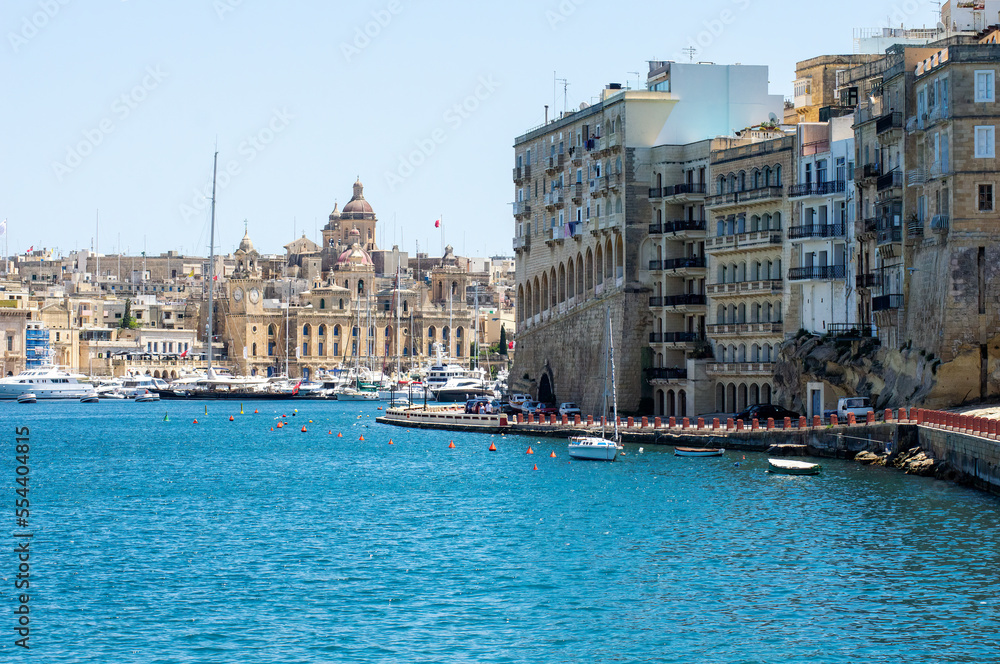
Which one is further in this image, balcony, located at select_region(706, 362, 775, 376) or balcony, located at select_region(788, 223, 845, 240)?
balcony, located at select_region(706, 362, 775, 376)

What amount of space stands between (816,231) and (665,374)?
1128cm

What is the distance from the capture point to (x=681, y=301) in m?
72.2

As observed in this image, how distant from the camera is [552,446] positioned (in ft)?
214

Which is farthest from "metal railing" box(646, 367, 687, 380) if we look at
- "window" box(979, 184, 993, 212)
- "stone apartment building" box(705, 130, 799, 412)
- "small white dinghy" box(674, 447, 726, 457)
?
"window" box(979, 184, 993, 212)

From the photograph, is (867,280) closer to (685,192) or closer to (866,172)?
(866,172)

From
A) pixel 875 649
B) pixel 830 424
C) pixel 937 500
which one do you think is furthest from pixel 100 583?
pixel 830 424

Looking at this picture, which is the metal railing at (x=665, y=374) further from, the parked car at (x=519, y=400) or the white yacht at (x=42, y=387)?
the white yacht at (x=42, y=387)

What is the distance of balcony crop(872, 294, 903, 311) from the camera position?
5562 centimetres

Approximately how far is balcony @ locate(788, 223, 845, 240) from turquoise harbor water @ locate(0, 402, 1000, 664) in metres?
11.3

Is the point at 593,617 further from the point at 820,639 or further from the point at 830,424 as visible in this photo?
the point at 830,424

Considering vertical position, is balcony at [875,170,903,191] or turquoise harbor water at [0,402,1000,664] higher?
balcony at [875,170,903,191]

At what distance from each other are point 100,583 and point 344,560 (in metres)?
5.72

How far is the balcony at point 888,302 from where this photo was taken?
55.6 metres

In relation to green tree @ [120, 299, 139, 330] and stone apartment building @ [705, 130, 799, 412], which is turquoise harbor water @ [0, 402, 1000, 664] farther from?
green tree @ [120, 299, 139, 330]
